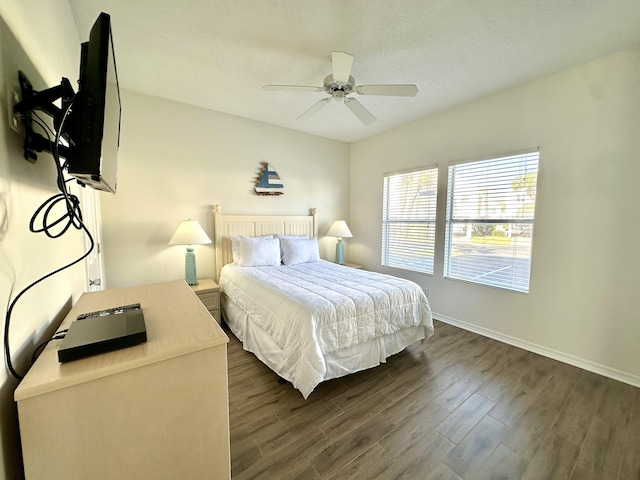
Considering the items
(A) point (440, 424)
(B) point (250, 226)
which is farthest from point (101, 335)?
(B) point (250, 226)

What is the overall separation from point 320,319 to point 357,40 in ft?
6.99

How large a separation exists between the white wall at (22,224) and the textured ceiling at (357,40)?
2.79 ft

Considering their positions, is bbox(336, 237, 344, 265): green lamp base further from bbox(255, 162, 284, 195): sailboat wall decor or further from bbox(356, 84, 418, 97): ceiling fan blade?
bbox(356, 84, 418, 97): ceiling fan blade

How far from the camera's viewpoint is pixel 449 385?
2.10m

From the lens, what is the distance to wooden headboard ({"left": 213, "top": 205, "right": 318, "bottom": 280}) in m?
3.35

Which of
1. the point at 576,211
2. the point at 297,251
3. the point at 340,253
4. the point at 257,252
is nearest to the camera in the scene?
the point at 576,211

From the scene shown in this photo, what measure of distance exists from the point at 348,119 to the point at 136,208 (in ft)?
9.29

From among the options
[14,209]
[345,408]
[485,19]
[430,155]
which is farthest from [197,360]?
[430,155]

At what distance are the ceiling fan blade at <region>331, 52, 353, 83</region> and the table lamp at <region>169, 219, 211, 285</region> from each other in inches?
82.0

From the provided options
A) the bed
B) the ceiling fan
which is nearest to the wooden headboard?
the bed

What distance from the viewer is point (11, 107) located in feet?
2.38

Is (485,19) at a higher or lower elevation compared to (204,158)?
higher

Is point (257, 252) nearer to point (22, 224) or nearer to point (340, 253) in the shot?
point (340, 253)

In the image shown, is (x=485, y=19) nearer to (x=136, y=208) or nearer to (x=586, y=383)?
(x=586, y=383)
